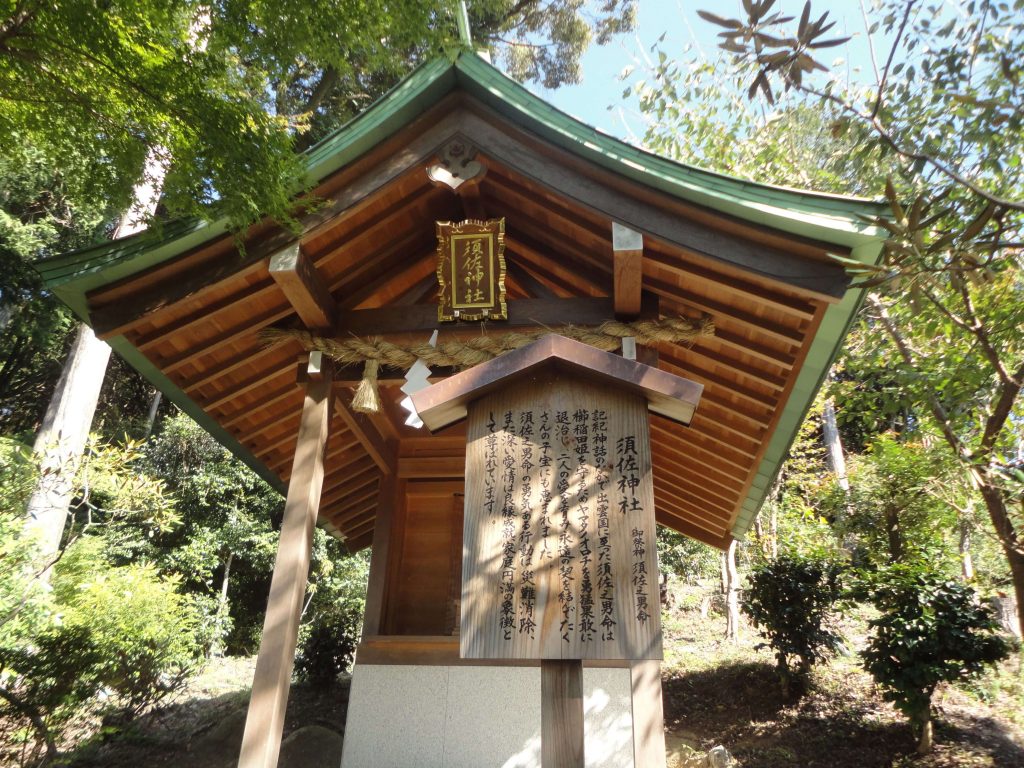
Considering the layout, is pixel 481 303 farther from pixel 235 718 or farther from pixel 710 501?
pixel 235 718

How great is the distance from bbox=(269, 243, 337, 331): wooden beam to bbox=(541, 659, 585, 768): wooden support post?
9.68 feet

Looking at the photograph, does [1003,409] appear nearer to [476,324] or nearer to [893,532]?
[893,532]

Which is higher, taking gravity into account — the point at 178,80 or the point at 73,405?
the point at 73,405

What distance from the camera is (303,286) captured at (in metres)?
4.25

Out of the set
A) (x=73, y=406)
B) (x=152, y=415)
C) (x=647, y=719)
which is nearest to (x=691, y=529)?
(x=647, y=719)

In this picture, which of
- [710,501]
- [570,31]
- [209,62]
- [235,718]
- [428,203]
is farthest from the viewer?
[570,31]

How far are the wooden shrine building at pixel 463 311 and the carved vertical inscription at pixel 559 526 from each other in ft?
3.88

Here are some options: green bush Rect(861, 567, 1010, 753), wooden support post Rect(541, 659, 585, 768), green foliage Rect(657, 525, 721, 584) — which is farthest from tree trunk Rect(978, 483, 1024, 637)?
green foliage Rect(657, 525, 721, 584)

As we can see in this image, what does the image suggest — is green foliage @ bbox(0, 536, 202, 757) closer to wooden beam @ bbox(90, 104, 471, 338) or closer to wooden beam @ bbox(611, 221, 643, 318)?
wooden beam @ bbox(90, 104, 471, 338)

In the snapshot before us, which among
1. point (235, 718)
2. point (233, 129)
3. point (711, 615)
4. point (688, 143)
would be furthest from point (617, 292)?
point (711, 615)

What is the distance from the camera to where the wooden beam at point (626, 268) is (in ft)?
12.7

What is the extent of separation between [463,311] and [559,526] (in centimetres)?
245

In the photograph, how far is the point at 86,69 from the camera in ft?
9.86

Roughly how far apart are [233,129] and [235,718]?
6.94m
